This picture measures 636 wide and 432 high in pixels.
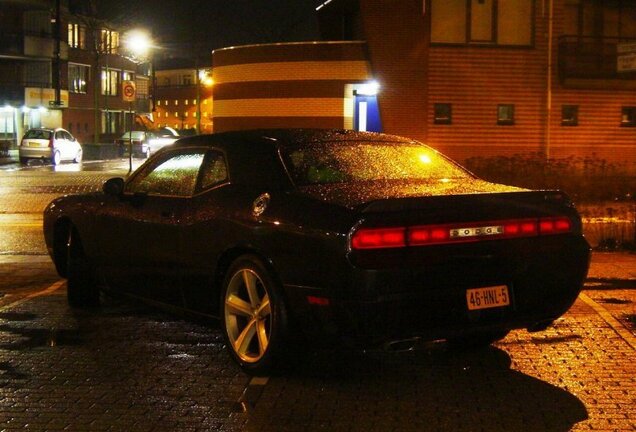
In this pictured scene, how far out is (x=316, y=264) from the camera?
5.40 meters

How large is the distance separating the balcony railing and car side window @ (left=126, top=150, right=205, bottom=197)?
862 inches

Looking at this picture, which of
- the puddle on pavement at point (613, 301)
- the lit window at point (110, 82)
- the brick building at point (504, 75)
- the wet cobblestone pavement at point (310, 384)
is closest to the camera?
the wet cobblestone pavement at point (310, 384)

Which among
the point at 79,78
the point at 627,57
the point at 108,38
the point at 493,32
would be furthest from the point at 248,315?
the point at 108,38

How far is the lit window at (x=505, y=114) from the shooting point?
27.8 meters

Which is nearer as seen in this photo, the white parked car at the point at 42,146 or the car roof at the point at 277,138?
the car roof at the point at 277,138

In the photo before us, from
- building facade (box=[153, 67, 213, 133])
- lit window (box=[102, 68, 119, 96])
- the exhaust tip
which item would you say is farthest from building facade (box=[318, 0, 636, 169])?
building facade (box=[153, 67, 213, 133])

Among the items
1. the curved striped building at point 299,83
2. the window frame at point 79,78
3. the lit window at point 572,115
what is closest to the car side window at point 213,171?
the curved striped building at point 299,83

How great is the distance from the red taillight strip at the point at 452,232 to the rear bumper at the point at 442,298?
0.40 feet

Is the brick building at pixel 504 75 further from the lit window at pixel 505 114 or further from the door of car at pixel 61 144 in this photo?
the door of car at pixel 61 144

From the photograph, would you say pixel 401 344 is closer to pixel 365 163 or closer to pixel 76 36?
pixel 365 163

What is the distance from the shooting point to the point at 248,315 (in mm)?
6027

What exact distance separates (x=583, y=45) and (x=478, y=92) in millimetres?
3321

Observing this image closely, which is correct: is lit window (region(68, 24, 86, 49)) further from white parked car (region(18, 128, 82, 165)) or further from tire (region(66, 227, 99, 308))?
tire (region(66, 227, 99, 308))

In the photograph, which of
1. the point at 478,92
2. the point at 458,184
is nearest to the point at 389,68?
the point at 478,92
